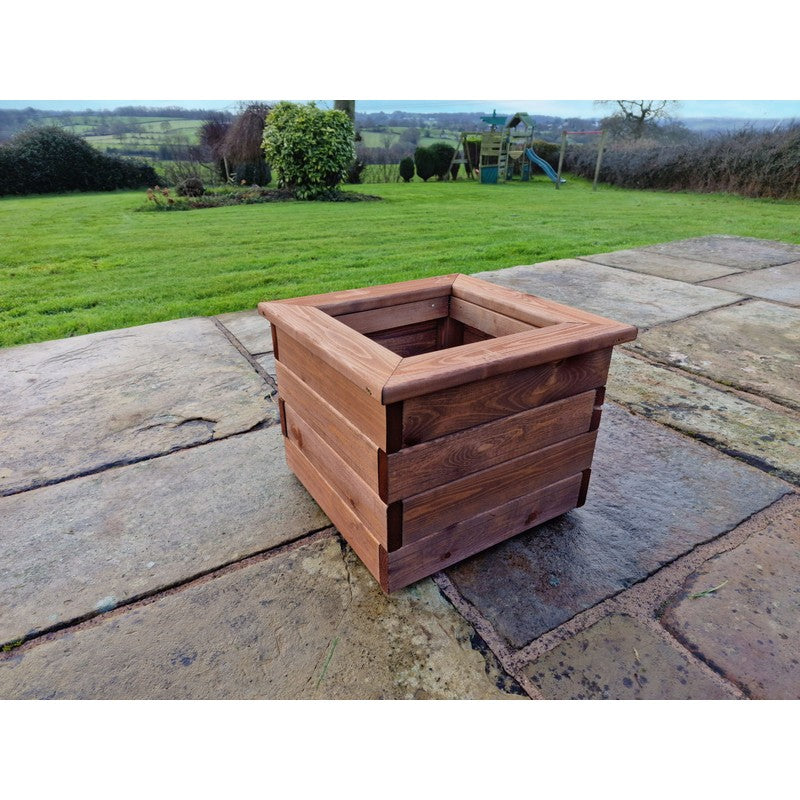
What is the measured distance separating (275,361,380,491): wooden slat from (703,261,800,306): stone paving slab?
3.89 metres

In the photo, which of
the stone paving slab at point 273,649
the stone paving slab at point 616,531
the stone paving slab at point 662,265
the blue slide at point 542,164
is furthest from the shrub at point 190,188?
the stone paving slab at point 273,649

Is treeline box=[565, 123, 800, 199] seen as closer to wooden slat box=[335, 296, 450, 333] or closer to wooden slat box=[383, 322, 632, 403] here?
wooden slat box=[335, 296, 450, 333]

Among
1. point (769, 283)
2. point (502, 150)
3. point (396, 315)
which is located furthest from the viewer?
point (502, 150)

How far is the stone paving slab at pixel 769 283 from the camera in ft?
13.6

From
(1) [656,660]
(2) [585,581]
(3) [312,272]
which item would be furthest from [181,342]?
(1) [656,660]

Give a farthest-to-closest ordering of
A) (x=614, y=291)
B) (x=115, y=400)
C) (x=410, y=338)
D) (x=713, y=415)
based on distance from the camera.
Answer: (x=614, y=291)
(x=115, y=400)
(x=713, y=415)
(x=410, y=338)

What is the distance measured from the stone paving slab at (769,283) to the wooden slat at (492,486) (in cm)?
332

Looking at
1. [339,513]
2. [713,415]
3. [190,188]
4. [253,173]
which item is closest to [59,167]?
[253,173]

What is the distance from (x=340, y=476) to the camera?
5.31ft

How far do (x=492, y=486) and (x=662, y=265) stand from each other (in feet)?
14.5

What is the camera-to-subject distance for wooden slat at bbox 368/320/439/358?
1972 mm

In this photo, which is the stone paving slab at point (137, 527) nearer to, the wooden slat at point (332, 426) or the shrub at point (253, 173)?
the wooden slat at point (332, 426)

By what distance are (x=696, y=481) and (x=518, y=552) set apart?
833 millimetres

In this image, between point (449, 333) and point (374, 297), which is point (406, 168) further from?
point (374, 297)
